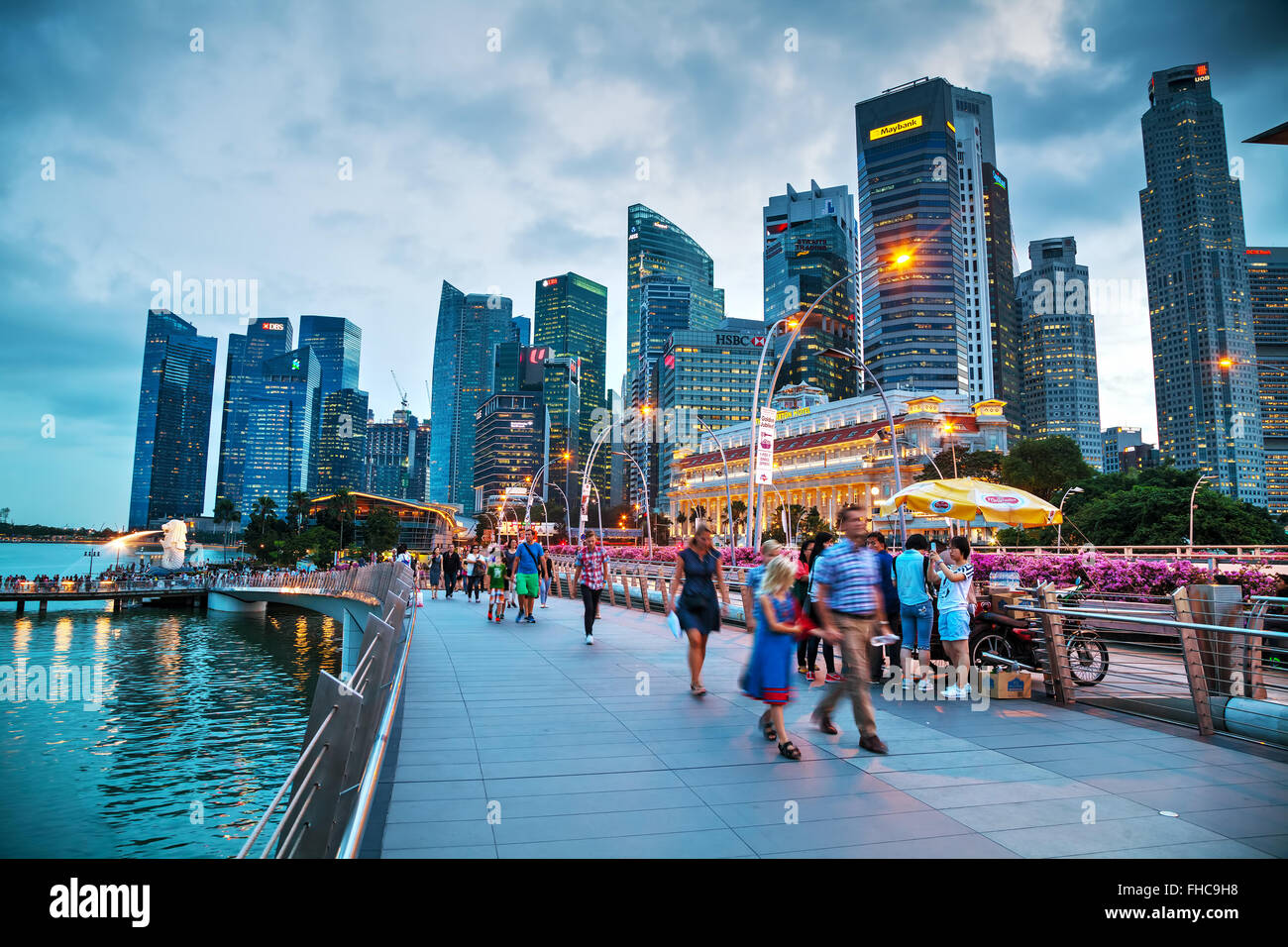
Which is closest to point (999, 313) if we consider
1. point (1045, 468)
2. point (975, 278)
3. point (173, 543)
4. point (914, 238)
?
point (975, 278)

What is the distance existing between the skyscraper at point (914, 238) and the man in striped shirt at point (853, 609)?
156 meters

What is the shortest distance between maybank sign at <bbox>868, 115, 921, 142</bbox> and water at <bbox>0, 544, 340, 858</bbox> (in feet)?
588

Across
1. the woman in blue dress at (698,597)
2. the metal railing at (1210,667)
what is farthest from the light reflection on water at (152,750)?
the metal railing at (1210,667)

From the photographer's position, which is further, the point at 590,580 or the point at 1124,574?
the point at 1124,574

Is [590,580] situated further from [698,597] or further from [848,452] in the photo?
[848,452]

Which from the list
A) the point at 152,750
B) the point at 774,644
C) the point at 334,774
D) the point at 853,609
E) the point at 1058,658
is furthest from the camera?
the point at 152,750

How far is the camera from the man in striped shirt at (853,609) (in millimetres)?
6184

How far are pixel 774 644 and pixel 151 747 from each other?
704 inches

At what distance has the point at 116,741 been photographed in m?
17.9

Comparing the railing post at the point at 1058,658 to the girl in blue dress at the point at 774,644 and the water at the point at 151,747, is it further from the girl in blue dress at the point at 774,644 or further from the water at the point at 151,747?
the water at the point at 151,747

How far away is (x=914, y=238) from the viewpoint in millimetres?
164250
